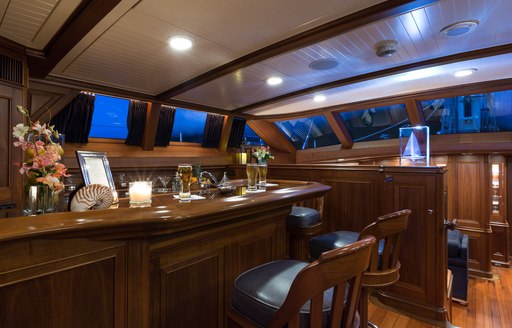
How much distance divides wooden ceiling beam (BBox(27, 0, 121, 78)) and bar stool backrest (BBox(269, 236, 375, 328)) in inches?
76.5

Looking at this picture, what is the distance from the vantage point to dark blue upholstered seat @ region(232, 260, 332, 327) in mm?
931

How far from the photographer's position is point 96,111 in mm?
3938

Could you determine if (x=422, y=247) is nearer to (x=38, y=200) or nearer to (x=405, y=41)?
(x=405, y=41)

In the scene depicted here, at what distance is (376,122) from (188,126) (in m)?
3.81

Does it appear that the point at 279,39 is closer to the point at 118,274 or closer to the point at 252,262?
the point at 252,262

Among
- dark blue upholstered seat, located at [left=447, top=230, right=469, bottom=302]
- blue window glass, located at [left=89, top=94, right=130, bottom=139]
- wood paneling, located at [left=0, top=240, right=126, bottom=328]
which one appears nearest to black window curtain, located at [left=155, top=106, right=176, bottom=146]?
blue window glass, located at [left=89, top=94, right=130, bottom=139]

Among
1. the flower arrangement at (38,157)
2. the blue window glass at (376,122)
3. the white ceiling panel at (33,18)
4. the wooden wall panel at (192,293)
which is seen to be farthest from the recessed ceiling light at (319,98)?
the flower arrangement at (38,157)

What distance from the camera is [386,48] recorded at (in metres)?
2.41

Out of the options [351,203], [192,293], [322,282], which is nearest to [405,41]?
[351,203]

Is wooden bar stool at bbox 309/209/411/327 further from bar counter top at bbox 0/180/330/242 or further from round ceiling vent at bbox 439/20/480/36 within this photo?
round ceiling vent at bbox 439/20/480/36

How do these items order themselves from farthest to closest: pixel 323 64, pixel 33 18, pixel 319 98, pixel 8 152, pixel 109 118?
pixel 319 98 < pixel 109 118 < pixel 323 64 < pixel 8 152 < pixel 33 18

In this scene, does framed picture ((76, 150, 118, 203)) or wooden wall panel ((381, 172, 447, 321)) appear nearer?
framed picture ((76, 150, 118, 203))

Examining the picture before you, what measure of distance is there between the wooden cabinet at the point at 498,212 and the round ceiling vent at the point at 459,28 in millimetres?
→ 3209

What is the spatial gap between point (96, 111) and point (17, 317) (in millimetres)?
3812
